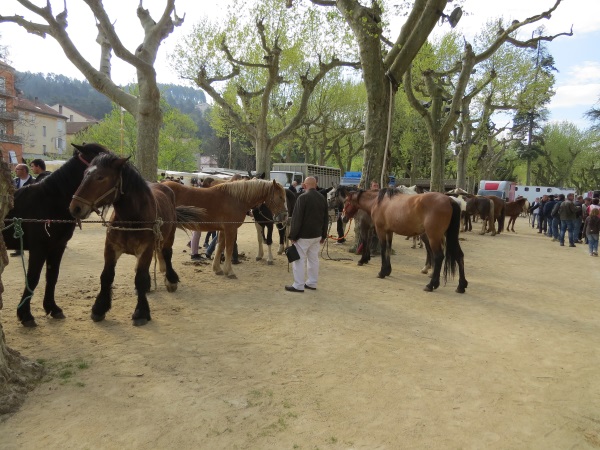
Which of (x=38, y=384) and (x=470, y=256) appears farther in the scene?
(x=470, y=256)

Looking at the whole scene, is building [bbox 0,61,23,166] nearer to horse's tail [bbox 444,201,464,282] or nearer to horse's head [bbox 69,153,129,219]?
horse's head [bbox 69,153,129,219]

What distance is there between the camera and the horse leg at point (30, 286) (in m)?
4.48

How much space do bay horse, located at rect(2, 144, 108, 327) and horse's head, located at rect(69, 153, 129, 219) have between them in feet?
1.17

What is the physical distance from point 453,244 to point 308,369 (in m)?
4.75

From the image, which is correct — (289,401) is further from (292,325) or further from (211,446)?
(292,325)

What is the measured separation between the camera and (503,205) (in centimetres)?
1980

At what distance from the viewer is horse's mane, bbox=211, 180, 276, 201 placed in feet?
26.0

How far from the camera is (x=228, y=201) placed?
7.87 meters

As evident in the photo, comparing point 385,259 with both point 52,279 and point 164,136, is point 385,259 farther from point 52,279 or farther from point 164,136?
point 164,136

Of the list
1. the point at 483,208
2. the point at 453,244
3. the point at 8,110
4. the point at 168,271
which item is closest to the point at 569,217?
the point at 483,208

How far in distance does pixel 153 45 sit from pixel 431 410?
12.5 metres

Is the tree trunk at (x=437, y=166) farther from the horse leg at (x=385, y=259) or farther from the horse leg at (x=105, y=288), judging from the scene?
the horse leg at (x=105, y=288)

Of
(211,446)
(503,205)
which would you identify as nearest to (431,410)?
(211,446)

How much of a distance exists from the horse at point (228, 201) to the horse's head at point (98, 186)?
9.55 ft
